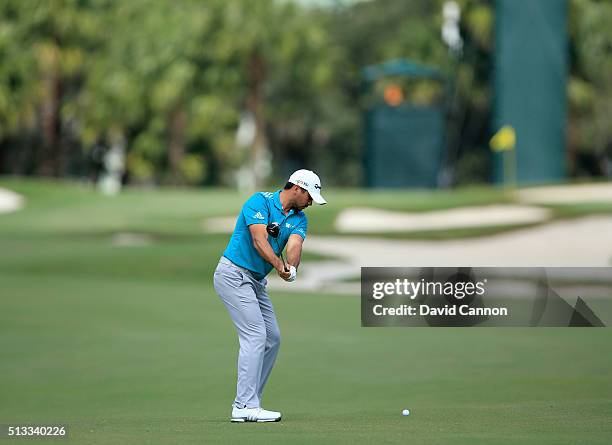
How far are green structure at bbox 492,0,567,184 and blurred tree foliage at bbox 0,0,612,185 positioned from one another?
13.8m

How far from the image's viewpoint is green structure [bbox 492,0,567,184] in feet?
135

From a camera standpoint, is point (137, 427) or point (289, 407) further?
point (289, 407)

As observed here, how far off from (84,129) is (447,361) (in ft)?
163

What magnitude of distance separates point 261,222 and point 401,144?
33.0 m

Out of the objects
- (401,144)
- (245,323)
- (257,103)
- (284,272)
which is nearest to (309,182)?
(284,272)

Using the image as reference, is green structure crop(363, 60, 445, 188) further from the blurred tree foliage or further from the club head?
the club head

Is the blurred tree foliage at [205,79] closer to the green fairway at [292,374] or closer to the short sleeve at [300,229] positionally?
the green fairway at [292,374]

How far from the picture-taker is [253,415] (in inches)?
402

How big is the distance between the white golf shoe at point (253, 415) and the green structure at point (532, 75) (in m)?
32.0

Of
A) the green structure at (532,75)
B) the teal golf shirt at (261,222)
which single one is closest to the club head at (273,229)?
the teal golf shirt at (261,222)

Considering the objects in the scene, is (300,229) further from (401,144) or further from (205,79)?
(205,79)

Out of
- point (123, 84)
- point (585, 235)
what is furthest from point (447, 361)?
point (123, 84)

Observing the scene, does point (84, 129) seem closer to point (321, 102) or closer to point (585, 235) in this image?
point (321, 102)

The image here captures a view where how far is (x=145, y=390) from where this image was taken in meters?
12.7
